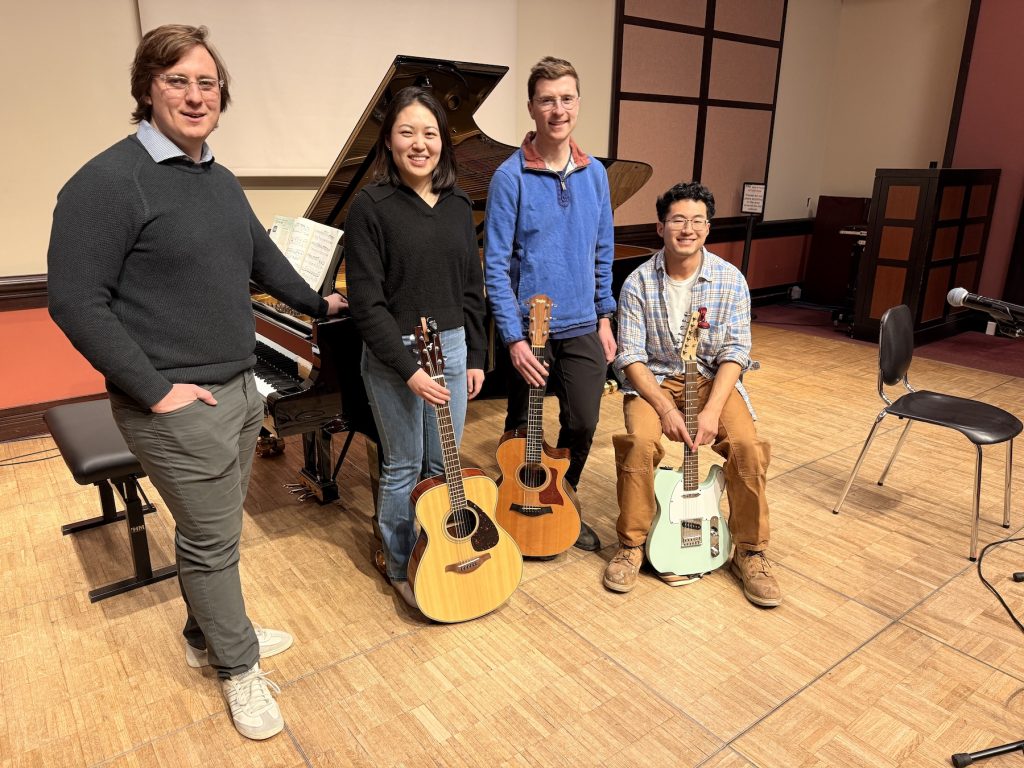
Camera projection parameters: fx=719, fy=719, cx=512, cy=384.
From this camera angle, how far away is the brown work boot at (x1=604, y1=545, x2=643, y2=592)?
2.37 metres

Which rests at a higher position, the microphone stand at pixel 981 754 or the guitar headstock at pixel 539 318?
the guitar headstock at pixel 539 318

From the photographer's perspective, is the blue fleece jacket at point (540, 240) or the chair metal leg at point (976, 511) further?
the chair metal leg at point (976, 511)

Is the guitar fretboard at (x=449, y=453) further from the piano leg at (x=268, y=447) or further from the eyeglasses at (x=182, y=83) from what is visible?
the piano leg at (x=268, y=447)

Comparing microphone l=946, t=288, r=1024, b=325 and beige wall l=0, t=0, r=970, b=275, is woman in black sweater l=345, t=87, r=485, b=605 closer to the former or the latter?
microphone l=946, t=288, r=1024, b=325

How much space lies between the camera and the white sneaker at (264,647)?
2.04 m

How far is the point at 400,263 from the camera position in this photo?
1989 mm

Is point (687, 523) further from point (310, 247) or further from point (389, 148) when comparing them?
point (310, 247)

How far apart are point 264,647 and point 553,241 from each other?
1.51 meters

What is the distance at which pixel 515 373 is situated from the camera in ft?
8.19

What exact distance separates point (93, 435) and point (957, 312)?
21.0ft

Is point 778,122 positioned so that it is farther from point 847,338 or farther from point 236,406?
point 236,406

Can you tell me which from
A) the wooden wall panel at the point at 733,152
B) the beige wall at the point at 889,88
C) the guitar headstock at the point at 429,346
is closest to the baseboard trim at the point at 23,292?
the guitar headstock at the point at 429,346

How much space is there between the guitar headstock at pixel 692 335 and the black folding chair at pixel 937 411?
36.5 inches

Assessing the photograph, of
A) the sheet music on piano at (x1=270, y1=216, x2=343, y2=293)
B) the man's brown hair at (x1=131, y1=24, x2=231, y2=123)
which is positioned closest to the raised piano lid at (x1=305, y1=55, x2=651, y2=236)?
the sheet music on piano at (x1=270, y1=216, x2=343, y2=293)
